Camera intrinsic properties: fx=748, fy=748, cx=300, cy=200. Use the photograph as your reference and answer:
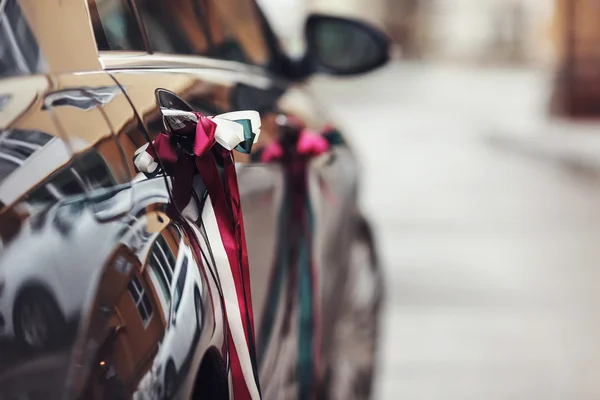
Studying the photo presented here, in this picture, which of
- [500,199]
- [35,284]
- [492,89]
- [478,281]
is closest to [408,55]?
[492,89]

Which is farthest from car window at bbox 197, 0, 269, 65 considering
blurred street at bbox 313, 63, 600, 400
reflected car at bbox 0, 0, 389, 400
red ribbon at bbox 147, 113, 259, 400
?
blurred street at bbox 313, 63, 600, 400

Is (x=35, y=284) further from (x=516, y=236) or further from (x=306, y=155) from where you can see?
(x=516, y=236)

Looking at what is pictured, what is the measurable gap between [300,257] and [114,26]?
0.66 meters

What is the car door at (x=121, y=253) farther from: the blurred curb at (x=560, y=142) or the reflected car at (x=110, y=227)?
the blurred curb at (x=560, y=142)

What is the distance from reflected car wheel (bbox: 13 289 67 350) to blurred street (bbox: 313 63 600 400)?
247cm

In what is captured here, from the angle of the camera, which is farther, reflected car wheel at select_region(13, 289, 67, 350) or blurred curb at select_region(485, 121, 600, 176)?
blurred curb at select_region(485, 121, 600, 176)

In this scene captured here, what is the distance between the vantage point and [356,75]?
8.48 feet

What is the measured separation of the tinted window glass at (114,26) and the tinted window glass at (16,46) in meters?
0.10

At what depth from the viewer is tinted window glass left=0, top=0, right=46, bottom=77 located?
0.94 meters

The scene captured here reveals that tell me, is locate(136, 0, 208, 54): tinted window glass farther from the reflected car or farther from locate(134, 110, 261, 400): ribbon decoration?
locate(134, 110, 261, 400): ribbon decoration

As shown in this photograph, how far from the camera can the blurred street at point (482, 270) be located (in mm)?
3314

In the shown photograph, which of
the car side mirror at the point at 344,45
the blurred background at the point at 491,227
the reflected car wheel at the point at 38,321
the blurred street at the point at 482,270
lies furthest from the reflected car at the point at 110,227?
the blurred street at the point at 482,270

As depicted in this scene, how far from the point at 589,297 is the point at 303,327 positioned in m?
3.18

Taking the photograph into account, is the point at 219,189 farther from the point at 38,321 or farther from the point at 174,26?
the point at 174,26
